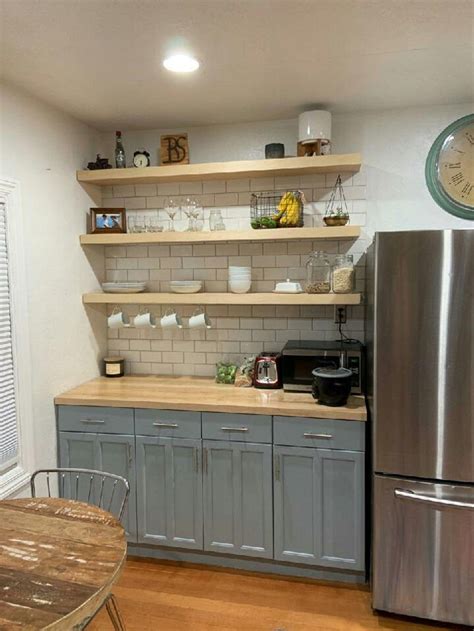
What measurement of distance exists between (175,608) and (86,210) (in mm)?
2360

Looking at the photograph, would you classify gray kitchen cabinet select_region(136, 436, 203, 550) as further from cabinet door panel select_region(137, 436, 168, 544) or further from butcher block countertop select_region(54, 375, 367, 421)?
butcher block countertop select_region(54, 375, 367, 421)

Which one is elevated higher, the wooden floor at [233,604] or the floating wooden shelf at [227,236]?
the floating wooden shelf at [227,236]

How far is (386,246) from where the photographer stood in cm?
225

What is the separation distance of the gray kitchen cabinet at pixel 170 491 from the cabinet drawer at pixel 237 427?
0.11 metres

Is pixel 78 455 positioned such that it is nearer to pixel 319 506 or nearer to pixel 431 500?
pixel 319 506

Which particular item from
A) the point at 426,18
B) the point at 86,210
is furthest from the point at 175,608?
the point at 426,18

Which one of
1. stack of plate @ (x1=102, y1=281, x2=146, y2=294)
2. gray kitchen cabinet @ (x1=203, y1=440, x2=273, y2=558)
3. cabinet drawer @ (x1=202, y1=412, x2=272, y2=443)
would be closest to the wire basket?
stack of plate @ (x1=102, y1=281, x2=146, y2=294)

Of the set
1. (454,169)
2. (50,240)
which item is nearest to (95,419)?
(50,240)

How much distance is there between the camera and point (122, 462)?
285cm

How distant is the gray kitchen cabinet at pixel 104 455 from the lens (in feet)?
9.33

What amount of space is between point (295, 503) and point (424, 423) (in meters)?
0.84

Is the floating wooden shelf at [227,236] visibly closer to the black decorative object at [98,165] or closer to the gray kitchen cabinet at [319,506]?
the black decorative object at [98,165]

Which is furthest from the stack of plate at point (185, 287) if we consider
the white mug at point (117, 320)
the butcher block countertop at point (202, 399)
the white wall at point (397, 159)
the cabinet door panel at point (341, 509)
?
the cabinet door panel at point (341, 509)

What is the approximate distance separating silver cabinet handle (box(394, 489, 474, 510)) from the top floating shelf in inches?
67.6
